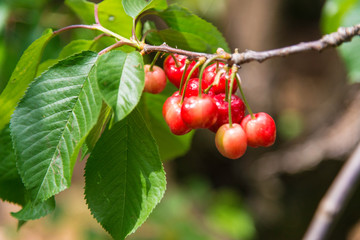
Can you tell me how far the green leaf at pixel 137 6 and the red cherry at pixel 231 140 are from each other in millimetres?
461

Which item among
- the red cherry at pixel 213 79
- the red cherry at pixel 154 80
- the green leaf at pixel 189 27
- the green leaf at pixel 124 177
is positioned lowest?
the green leaf at pixel 124 177

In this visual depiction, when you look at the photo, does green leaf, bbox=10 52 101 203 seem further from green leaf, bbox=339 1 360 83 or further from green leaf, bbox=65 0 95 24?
green leaf, bbox=339 1 360 83

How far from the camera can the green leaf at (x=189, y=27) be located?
4.55ft

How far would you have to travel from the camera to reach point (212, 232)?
196 inches

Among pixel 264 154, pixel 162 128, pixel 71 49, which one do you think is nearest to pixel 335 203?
pixel 162 128

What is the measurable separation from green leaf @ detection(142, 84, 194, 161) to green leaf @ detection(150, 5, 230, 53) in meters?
0.27

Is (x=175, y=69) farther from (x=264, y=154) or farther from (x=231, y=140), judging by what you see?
(x=264, y=154)

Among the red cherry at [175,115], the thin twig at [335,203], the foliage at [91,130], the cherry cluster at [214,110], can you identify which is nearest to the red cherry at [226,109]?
the cherry cluster at [214,110]

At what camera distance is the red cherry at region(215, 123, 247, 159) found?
1130 mm

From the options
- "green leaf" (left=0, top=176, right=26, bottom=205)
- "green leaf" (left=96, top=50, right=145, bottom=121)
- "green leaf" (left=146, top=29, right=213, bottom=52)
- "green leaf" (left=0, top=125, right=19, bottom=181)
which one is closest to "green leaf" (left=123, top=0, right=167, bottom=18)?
"green leaf" (left=146, top=29, right=213, bottom=52)

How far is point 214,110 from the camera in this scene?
3.62 feet

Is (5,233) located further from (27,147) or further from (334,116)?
(27,147)

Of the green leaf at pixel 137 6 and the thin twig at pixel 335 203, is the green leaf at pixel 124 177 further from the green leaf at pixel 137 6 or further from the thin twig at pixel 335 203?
the thin twig at pixel 335 203

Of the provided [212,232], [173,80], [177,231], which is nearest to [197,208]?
[212,232]
